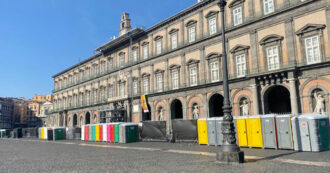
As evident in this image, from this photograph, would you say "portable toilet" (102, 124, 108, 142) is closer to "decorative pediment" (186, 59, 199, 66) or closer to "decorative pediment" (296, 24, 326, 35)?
"decorative pediment" (186, 59, 199, 66)

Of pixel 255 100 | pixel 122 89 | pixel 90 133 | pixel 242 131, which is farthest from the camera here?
pixel 122 89

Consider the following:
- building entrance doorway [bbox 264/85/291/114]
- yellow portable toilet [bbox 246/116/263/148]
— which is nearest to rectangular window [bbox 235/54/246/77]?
building entrance doorway [bbox 264/85/291/114]

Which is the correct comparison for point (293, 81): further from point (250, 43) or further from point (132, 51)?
point (132, 51)

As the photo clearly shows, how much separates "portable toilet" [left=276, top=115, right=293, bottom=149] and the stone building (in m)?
5.84

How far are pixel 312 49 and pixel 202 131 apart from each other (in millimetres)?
11045

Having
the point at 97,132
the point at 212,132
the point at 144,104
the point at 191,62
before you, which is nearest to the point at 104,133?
the point at 97,132

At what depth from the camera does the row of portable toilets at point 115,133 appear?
1126 inches

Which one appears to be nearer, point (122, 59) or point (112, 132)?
point (112, 132)

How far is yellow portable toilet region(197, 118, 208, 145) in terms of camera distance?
2172 cm

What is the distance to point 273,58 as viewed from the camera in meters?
24.3

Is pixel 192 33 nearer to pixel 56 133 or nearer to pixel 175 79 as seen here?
pixel 175 79

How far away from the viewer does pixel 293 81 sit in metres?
22.2

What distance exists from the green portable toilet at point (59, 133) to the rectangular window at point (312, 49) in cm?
3623

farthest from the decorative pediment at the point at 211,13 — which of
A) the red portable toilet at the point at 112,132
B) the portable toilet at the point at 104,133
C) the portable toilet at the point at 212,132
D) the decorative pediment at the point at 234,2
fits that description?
the portable toilet at the point at 104,133
